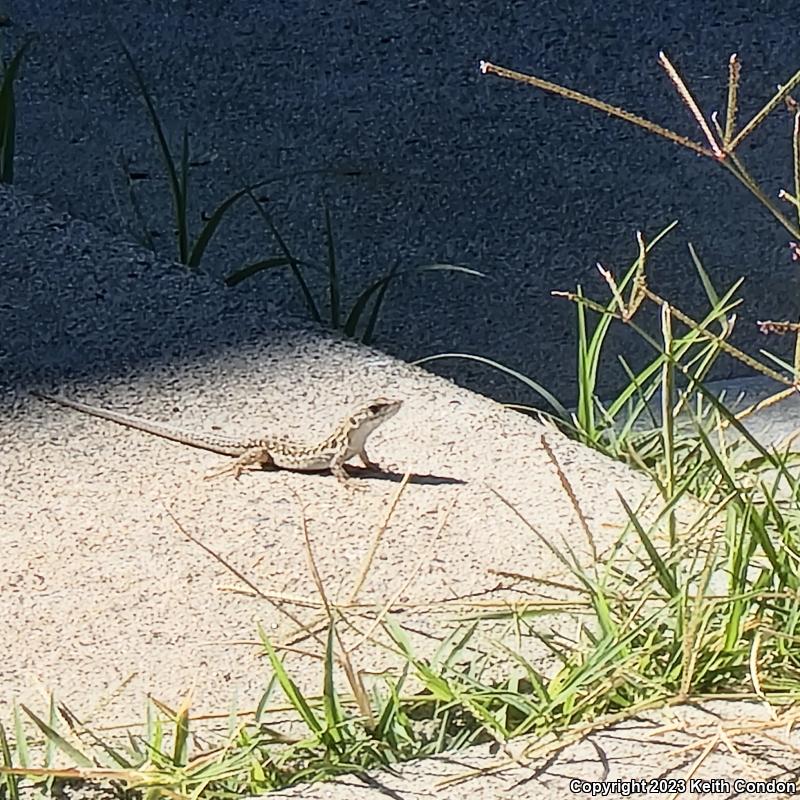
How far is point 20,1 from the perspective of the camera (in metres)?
4.05

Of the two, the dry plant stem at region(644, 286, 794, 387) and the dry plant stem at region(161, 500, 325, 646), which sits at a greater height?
the dry plant stem at region(644, 286, 794, 387)

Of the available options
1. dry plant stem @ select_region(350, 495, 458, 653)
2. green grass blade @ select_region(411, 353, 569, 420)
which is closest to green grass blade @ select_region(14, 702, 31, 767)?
dry plant stem @ select_region(350, 495, 458, 653)

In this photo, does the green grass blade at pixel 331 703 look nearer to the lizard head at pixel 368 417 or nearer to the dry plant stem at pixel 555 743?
the dry plant stem at pixel 555 743

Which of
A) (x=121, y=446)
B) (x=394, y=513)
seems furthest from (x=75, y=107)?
(x=394, y=513)

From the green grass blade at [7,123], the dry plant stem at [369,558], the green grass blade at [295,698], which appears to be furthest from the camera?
the green grass blade at [7,123]

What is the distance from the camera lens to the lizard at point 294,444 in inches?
94.0

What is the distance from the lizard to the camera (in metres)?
2.39

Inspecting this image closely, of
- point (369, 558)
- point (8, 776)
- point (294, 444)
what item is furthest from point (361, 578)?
point (8, 776)

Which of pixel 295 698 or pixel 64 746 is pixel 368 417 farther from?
pixel 64 746

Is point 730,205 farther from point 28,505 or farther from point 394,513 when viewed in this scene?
point 28,505

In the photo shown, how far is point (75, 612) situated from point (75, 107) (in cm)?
191

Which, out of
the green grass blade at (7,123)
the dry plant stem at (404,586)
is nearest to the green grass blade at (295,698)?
the dry plant stem at (404,586)

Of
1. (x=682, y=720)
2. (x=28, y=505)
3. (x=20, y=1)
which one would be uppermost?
(x=20, y=1)

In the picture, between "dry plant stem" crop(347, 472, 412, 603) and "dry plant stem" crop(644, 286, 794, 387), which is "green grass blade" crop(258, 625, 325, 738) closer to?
"dry plant stem" crop(347, 472, 412, 603)
